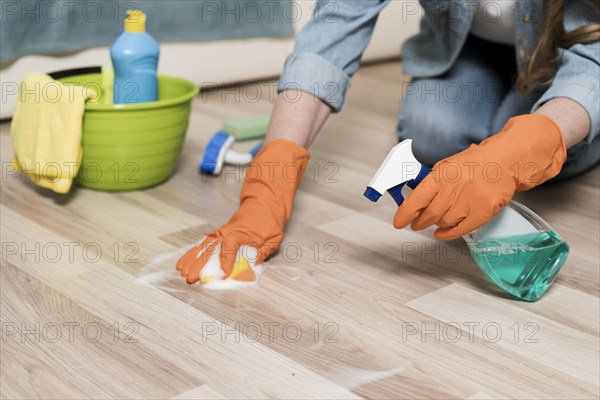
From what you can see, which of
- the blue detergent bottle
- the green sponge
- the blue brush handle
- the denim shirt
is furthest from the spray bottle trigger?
the green sponge

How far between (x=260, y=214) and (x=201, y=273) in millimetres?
128

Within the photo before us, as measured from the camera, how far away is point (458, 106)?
1446mm

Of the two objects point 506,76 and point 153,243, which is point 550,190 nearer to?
point 506,76

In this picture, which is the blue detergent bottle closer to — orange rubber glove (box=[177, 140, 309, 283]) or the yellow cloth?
the yellow cloth

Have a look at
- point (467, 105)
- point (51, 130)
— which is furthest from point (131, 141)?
point (467, 105)

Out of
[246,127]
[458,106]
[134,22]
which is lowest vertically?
[246,127]

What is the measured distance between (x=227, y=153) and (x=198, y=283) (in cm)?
51

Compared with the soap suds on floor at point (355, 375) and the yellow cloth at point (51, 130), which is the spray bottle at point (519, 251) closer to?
the soap suds on floor at point (355, 375)

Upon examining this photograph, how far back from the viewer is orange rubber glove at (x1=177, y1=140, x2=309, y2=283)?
1027mm

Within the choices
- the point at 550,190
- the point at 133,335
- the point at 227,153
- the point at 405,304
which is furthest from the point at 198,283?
the point at 550,190

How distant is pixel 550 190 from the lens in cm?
142

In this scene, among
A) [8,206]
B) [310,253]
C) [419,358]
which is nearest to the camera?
[419,358]

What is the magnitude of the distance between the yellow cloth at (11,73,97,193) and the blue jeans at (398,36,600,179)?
2.05 feet

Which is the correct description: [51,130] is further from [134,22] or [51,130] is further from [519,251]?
[519,251]
